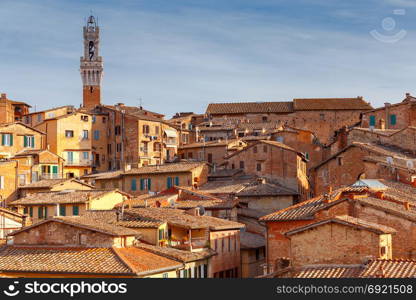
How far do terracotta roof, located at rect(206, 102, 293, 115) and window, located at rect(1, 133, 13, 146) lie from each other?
30633mm

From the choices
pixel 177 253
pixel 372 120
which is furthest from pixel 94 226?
pixel 372 120

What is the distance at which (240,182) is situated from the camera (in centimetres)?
6375

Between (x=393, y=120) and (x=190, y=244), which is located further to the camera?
(x=393, y=120)

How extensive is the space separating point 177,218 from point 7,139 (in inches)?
1437

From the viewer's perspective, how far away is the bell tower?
421ft

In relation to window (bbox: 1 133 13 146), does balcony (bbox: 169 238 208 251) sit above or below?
below

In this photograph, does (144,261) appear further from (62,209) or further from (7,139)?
(7,139)

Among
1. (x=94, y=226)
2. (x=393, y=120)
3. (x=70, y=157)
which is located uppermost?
(x=393, y=120)

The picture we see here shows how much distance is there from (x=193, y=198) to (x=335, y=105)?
49.2 meters

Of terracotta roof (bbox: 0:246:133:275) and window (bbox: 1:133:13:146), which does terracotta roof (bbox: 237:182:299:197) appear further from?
window (bbox: 1:133:13:146)

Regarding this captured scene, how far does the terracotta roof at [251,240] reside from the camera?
1897 inches

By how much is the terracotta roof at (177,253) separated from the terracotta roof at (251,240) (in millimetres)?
5469

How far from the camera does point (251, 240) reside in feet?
163

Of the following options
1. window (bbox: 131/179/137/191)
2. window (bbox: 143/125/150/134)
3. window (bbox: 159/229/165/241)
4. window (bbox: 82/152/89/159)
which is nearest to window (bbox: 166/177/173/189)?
window (bbox: 131/179/137/191)
